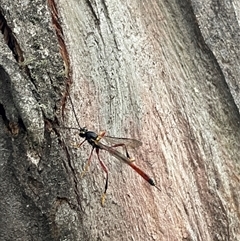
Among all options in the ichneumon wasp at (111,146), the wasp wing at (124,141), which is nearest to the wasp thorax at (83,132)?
the ichneumon wasp at (111,146)

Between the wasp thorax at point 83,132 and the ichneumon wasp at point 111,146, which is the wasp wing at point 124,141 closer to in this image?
the ichneumon wasp at point 111,146

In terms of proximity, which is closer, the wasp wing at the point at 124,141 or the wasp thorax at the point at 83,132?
the wasp thorax at the point at 83,132

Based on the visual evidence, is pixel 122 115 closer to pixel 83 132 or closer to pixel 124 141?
pixel 124 141

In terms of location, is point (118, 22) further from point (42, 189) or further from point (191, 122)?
point (42, 189)

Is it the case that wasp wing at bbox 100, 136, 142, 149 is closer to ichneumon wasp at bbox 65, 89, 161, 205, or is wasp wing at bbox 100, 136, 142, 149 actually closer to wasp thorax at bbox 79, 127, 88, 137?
ichneumon wasp at bbox 65, 89, 161, 205

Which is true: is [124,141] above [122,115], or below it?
below

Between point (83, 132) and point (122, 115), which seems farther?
point (122, 115)

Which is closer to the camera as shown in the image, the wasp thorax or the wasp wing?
the wasp thorax

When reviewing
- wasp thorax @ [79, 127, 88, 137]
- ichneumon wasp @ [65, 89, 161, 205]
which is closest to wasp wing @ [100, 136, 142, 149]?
ichneumon wasp @ [65, 89, 161, 205]

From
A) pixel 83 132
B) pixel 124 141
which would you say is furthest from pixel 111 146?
pixel 83 132
